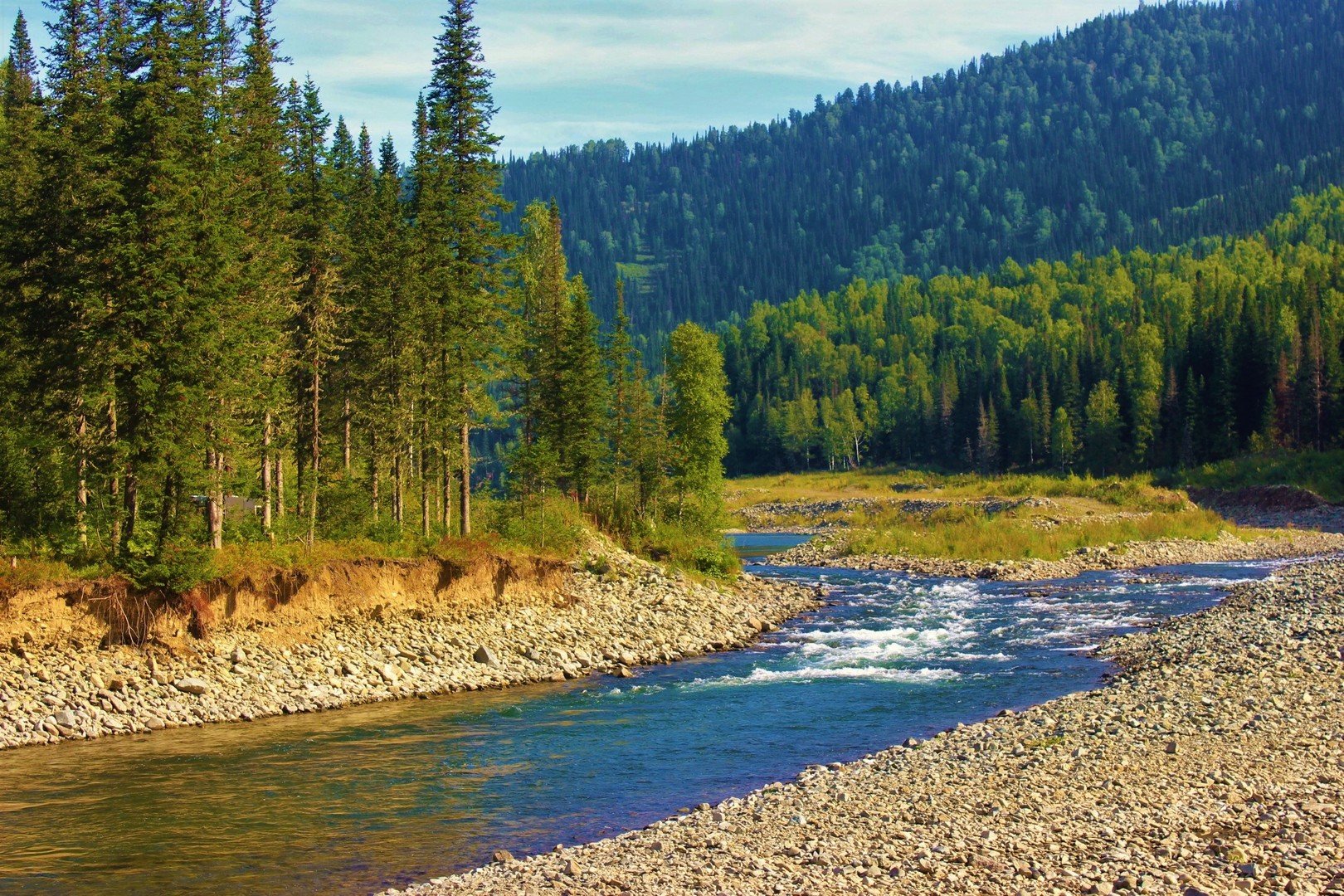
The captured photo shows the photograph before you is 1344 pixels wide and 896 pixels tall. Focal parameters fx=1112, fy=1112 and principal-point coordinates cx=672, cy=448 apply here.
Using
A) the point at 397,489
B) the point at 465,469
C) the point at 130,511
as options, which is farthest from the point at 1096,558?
the point at 130,511

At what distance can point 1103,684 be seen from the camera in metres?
25.1

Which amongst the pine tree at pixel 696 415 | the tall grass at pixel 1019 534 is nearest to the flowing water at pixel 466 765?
the pine tree at pixel 696 415

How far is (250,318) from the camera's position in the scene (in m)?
28.2

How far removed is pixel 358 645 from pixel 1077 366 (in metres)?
102

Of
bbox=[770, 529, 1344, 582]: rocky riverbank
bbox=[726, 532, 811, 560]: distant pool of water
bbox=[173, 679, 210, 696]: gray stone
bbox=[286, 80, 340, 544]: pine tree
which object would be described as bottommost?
bbox=[726, 532, 811, 560]: distant pool of water

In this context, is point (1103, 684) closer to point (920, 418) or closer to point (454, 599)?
point (454, 599)

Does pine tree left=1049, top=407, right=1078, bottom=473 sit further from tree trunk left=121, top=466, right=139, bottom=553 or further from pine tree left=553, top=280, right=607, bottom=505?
tree trunk left=121, top=466, right=139, bottom=553

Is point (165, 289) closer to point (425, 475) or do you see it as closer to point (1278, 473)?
point (425, 475)

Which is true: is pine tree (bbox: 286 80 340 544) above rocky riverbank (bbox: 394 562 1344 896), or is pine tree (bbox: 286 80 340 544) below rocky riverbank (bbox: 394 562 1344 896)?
above

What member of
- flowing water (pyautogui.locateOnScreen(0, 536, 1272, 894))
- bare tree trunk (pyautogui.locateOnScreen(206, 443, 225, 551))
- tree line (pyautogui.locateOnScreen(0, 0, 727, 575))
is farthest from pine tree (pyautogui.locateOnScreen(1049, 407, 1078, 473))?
bare tree trunk (pyautogui.locateOnScreen(206, 443, 225, 551))

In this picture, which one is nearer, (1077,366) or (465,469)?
(465,469)

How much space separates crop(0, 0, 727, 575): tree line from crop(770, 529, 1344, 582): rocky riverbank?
14.8 m

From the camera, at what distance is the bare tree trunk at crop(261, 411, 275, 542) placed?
1203 inches

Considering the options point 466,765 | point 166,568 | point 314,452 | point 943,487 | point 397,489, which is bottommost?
point 943,487
